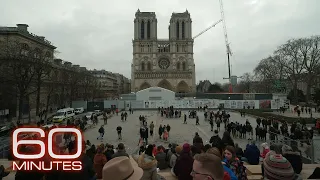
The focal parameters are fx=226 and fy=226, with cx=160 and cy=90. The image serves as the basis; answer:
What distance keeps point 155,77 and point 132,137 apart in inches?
2226

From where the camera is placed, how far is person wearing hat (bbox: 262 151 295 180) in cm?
264

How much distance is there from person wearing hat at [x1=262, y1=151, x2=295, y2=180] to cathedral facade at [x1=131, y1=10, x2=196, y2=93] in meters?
70.9

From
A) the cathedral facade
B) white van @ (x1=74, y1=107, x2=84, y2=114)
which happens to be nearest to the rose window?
the cathedral facade

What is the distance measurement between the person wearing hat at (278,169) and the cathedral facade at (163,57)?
70.9 meters

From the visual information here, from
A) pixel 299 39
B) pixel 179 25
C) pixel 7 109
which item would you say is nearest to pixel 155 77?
pixel 179 25

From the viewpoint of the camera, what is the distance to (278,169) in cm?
267

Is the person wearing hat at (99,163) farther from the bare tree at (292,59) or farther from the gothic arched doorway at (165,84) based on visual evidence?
the gothic arched doorway at (165,84)

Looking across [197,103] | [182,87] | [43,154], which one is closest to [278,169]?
[43,154]

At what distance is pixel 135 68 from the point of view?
75625 millimetres

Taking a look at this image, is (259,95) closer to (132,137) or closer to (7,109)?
(132,137)

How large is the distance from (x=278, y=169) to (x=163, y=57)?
7599 centimetres

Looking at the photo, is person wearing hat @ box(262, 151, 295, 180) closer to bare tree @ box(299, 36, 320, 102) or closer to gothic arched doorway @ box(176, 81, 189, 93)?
bare tree @ box(299, 36, 320, 102)

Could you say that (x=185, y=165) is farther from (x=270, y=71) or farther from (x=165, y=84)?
(x=165, y=84)

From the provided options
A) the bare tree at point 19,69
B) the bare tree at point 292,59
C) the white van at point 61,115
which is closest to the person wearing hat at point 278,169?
the bare tree at point 19,69
